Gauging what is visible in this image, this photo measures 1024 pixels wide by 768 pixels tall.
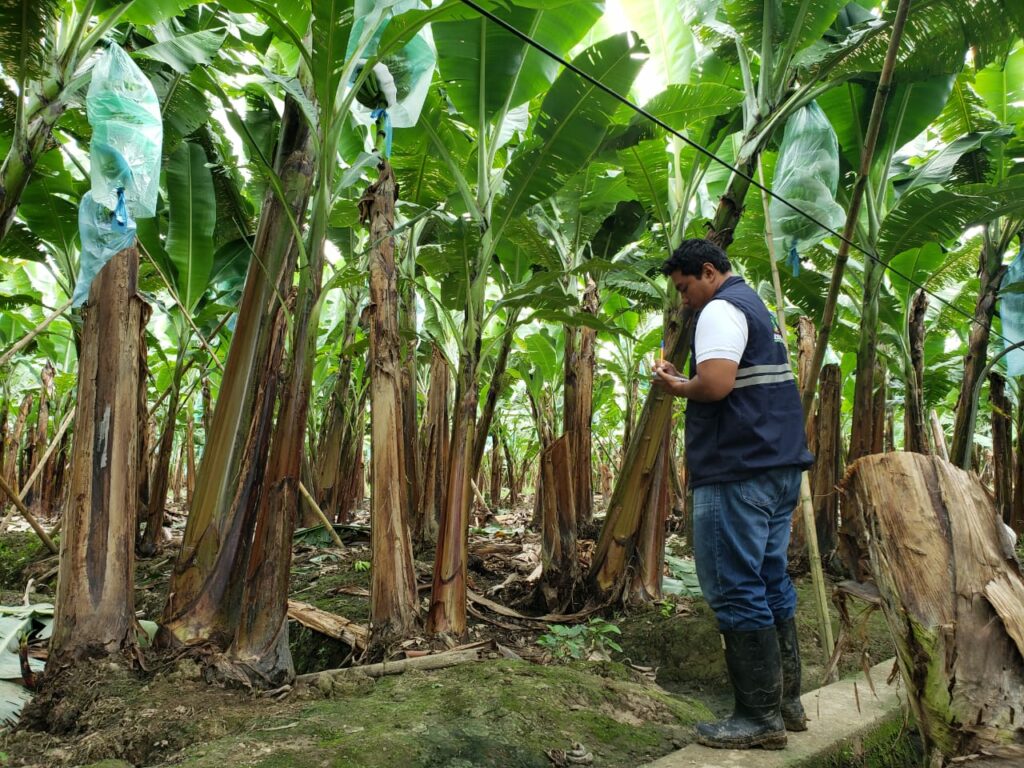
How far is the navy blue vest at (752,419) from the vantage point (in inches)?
94.3

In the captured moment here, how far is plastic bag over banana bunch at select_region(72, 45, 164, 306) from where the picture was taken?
2.25 m

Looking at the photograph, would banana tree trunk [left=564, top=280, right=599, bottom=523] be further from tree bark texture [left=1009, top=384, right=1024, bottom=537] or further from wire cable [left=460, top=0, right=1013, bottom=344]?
tree bark texture [left=1009, top=384, right=1024, bottom=537]

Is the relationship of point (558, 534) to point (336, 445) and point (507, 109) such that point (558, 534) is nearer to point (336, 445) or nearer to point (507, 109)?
point (507, 109)

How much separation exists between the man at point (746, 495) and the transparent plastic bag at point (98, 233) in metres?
2.00

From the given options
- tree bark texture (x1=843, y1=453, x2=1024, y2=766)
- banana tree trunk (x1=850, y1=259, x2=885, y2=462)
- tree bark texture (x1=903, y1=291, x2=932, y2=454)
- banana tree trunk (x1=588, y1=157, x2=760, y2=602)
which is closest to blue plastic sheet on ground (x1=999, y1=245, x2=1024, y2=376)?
tree bark texture (x1=903, y1=291, x2=932, y2=454)

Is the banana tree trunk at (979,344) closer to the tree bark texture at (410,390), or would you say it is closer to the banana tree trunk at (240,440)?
the tree bark texture at (410,390)

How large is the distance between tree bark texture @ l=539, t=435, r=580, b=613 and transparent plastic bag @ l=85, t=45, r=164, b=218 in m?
2.74

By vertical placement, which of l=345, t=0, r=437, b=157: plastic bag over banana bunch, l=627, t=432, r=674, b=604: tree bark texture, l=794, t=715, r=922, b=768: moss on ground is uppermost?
l=345, t=0, r=437, b=157: plastic bag over banana bunch

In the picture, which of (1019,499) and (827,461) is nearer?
(827,461)

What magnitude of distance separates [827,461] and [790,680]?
3093mm

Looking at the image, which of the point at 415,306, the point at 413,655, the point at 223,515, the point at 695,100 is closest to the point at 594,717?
the point at 413,655

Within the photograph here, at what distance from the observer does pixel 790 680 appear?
2535 millimetres

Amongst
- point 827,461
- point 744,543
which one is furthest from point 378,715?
point 827,461

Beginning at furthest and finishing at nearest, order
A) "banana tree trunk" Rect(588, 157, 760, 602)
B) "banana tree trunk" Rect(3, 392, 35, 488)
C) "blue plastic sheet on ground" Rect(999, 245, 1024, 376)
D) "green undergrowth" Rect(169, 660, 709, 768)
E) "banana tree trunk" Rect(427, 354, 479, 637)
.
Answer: "banana tree trunk" Rect(3, 392, 35, 488) → "blue plastic sheet on ground" Rect(999, 245, 1024, 376) → "banana tree trunk" Rect(588, 157, 760, 602) → "banana tree trunk" Rect(427, 354, 479, 637) → "green undergrowth" Rect(169, 660, 709, 768)
